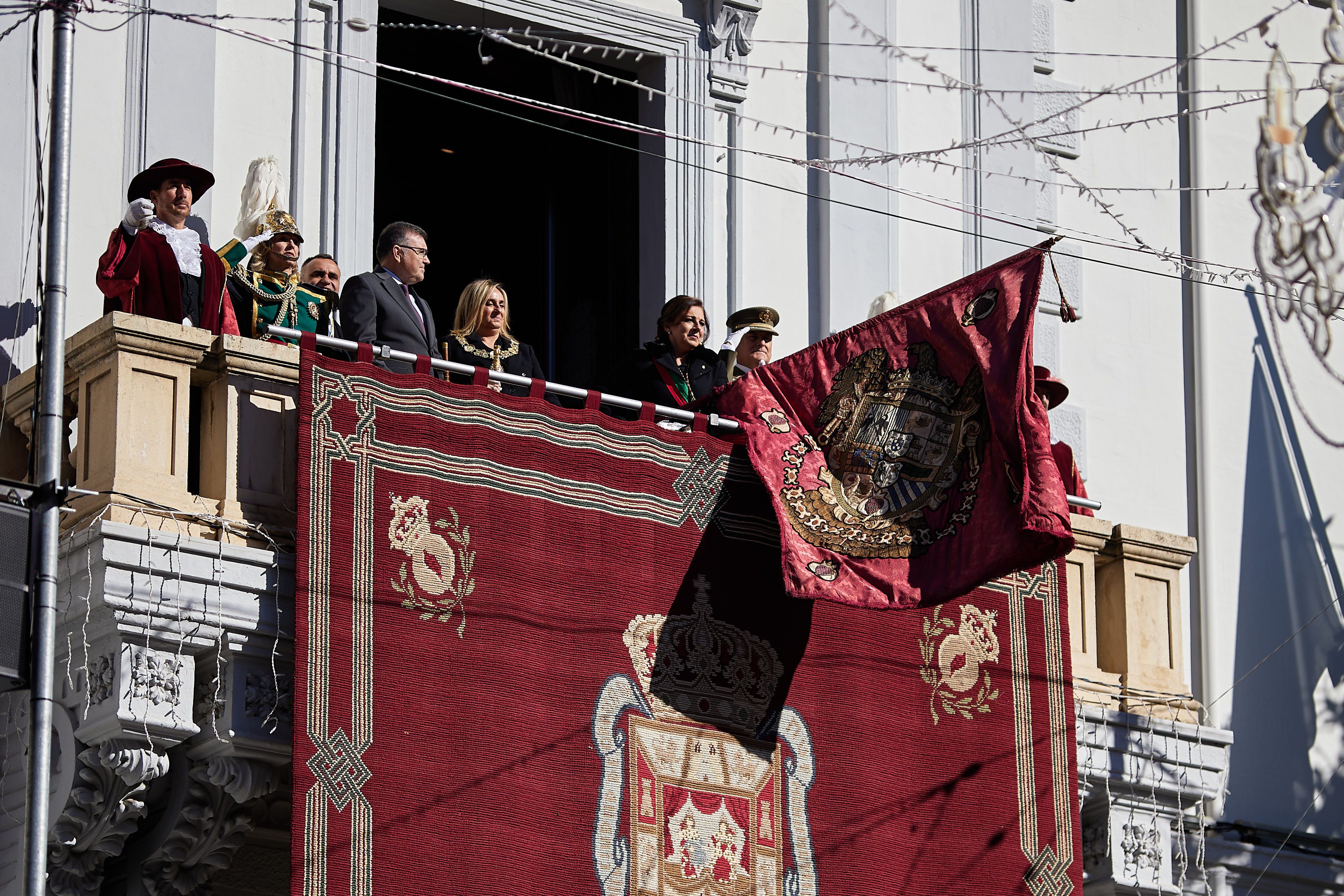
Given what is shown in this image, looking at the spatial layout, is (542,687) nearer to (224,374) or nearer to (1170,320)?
(224,374)

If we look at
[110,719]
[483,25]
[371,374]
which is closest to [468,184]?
[483,25]

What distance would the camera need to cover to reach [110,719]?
11.4 metres

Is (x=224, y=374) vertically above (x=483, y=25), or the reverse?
(x=483, y=25)

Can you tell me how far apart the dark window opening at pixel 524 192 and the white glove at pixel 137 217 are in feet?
9.95

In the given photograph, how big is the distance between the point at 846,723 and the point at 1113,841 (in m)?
1.75

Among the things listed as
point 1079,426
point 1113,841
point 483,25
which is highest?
point 483,25

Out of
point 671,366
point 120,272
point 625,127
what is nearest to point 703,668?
point 671,366

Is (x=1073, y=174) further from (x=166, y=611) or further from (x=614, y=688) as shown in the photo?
(x=166, y=611)

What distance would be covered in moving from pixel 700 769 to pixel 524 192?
19.2 feet

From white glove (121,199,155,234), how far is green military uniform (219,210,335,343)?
0.52 meters

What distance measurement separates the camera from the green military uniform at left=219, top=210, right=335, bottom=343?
13.1m

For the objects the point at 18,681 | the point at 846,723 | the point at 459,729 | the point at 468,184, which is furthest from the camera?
the point at 468,184

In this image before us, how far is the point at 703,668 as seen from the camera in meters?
12.7

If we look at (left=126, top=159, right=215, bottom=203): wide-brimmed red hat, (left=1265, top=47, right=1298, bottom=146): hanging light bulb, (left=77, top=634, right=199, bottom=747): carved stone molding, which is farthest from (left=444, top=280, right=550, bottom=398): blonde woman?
(left=1265, top=47, right=1298, bottom=146): hanging light bulb
